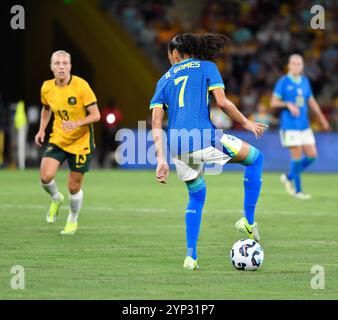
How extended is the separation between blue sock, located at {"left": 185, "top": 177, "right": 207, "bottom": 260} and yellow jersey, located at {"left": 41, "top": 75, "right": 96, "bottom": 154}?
341 cm

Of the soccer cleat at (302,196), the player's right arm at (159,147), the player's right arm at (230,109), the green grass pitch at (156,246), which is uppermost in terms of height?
the player's right arm at (230,109)

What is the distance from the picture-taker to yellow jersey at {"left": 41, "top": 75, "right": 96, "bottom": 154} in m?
12.9

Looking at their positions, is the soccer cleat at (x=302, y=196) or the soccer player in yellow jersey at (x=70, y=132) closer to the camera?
the soccer player in yellow jersey at (x=70, y=132)

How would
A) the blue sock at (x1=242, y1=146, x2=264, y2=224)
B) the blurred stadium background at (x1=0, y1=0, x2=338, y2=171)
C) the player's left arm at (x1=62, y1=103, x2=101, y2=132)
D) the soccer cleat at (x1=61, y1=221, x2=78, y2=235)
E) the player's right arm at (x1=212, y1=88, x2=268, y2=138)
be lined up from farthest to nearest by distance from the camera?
1. the blurred stadium background at (x1=0, y1=0, x2=338, y2=171)
2. the soccer cleat at (x1=61, y1=221, x2=78, y2=235)
3. the player's left arm at (x1=62, y1=103, x2=101, y2=132)
4. the blue sock at (x1=242, y1=146, x2=264, y2=224)
5. the player's right arm at (x1=212, y1=88, x2=268, y2=138)

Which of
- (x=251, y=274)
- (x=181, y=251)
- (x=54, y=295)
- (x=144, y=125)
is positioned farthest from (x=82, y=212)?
(x=144, y=125)

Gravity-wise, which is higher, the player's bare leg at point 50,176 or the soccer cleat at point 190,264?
the player's bare leg at point 50,176

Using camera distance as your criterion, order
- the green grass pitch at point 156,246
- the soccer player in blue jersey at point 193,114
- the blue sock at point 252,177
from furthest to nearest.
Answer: the blue sock at point 252,177 → the soccer player in blue jersey at point 193,114 → the green grass pitch at point 156,246

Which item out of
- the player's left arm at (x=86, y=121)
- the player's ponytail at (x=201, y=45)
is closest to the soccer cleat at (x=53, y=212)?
the player's left arm at (x=86, y=121)

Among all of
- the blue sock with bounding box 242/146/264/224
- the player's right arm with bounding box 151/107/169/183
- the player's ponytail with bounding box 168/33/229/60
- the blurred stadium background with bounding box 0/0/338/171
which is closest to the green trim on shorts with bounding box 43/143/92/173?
the blue sock with bounding box 242/146/264/224

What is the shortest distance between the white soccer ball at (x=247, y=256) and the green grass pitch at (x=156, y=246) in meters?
0.10

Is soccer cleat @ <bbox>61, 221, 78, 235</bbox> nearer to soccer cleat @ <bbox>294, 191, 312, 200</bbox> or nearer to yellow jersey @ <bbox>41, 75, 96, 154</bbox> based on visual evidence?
yellow jersey @ <bbox>41, 75, 96, 154</bbox>

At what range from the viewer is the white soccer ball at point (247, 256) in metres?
9.56

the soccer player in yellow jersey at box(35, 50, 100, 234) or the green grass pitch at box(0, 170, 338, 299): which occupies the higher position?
the soccer player in yellow jersey at box(35, 50, 100, 234)

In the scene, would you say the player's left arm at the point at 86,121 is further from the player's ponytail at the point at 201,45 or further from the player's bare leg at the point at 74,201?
the player's ponytail at the point at 201,45
